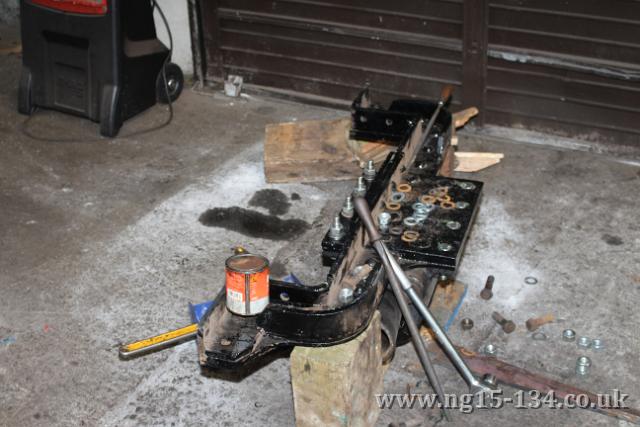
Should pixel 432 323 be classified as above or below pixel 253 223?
above

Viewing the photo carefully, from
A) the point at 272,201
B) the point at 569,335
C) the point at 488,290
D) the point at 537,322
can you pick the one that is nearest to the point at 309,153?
the point at 272,201

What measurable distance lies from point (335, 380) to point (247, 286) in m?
0.37

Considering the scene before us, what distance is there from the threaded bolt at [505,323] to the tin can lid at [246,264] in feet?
3.94

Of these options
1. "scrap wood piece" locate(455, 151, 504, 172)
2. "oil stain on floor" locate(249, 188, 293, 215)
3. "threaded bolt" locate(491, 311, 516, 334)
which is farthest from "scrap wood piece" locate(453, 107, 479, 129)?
"threaded bolt" locate(491, 311, 516, 334)

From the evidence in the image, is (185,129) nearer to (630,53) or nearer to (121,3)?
(121,3)

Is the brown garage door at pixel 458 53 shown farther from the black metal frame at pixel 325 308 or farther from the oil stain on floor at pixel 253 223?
the black metal frame at pixel 325 308

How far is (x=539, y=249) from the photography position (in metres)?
3.32

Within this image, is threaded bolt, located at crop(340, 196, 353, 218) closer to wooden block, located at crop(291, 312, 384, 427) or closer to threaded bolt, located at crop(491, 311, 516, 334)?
wooden block, located at crop(291, 312, 384, 427)

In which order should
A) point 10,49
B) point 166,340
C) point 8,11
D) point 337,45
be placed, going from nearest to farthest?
point 166,340
point 337,45
point 10,49
point 8,11

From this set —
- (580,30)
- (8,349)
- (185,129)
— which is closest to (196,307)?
(8,349)

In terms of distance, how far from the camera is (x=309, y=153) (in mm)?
3822

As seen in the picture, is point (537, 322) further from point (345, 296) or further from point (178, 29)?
point (178, 29)

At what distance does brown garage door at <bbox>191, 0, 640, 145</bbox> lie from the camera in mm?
3844

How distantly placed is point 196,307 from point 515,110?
2.23m
